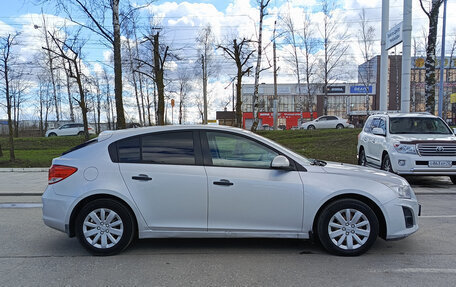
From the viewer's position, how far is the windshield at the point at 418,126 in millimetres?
9805

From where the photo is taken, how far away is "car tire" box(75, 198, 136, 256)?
4.26m

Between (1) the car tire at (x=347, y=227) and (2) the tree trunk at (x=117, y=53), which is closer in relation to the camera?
(1) the car tire at (x=347, y=227)

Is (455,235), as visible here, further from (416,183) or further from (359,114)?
(359,114)

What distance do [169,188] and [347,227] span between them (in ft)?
7.37

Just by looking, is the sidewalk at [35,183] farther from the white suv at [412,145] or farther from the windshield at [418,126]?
the windshield at [418,126]

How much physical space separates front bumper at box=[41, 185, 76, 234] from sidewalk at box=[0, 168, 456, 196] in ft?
17.3

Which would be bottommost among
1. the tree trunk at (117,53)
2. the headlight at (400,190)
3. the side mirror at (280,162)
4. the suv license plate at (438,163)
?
the suv license plate at (438,163)

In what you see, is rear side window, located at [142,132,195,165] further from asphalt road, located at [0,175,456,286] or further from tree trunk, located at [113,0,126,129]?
tree trunk, located at [113,0,126,129]

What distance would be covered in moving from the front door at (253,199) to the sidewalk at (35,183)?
6003 millimetres

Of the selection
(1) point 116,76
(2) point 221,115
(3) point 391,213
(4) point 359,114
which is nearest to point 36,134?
(1) point 116,76

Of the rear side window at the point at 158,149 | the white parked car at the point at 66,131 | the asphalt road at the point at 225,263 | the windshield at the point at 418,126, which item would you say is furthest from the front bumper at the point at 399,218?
the white parked car at the point at 66,131

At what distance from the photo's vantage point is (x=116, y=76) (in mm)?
13531

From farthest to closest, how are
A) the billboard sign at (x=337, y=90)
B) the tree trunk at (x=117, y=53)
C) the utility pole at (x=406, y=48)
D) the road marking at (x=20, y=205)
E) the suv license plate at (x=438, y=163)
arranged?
the billboard sign at (x=337, y=90), the utility pole at (x=406, y=48), the tree trunk at (x=117, y=53), the suv license plate at (x=438, y=163), the road marking at (x=20, y=205)

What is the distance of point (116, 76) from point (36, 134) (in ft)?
116
